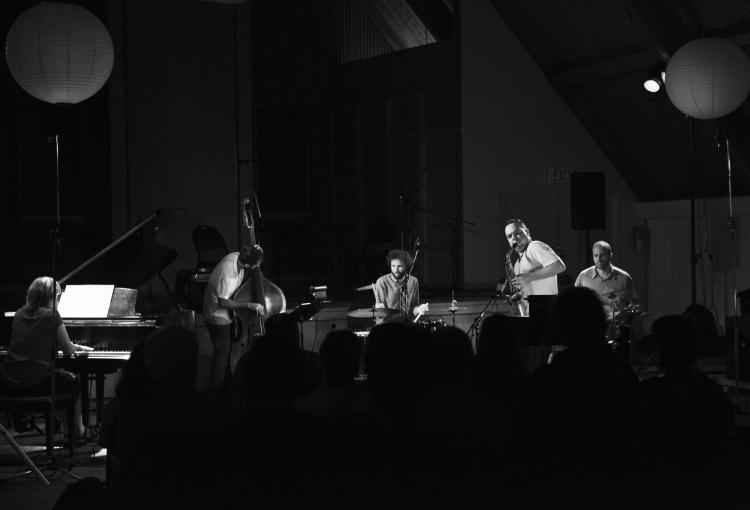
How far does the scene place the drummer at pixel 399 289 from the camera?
8.42 metres

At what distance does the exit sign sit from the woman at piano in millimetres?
8269

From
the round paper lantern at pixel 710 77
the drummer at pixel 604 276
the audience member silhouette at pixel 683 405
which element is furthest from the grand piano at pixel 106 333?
the round paper lantern at pixel 710 77

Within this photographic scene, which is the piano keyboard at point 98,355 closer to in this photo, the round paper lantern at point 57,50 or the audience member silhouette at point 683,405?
the round paper lantern at point 57,50

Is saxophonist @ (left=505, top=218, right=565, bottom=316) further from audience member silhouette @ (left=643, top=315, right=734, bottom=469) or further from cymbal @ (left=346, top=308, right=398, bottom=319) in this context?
audience member silhouette @ (left=643, top=315, right=734, bottom=469)

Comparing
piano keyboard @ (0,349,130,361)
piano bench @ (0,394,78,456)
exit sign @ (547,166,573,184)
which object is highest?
exit sign @ (547,166,573,184)

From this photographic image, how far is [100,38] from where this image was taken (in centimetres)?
633

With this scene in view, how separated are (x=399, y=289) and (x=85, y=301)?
8.20 feet

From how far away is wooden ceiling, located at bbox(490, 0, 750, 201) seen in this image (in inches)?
438

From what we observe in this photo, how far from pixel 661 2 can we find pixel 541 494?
355 inches

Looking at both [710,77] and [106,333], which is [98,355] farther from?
[710,77]

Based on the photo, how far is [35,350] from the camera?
684 cm

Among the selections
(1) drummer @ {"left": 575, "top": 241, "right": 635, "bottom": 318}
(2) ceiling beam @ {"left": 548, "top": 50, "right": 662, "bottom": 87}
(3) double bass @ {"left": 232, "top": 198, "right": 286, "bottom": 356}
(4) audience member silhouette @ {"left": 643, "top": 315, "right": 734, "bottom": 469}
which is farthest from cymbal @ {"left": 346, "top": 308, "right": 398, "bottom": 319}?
(2) ceiling beam @ {"left": 548, "top": 50, "right": 662, "bottom": 87}

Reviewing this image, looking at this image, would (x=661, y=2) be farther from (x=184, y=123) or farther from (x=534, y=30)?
(x=184, y=123)

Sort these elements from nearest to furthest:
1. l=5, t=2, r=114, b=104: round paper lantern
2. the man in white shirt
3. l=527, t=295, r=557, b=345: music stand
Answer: l=5, t=2, r=114, b=104: round paper lantern < l=527, t=295, r=557, b=345: music stand < the man in white shirt
